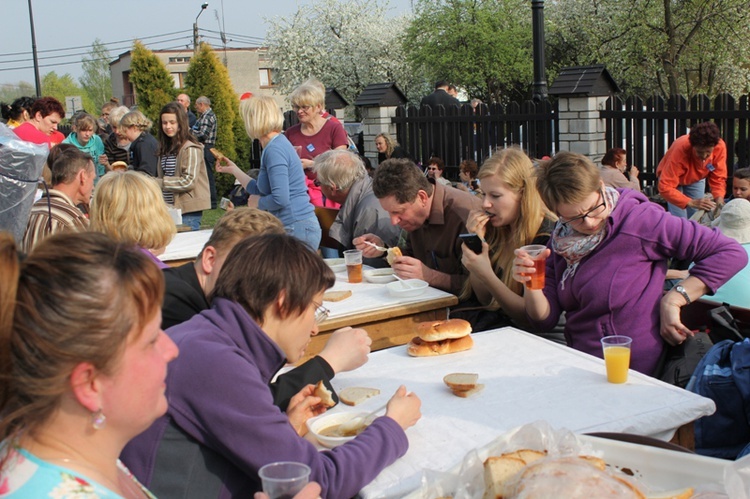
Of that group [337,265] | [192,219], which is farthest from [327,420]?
[192,219]

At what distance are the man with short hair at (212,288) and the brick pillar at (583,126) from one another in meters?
7.36

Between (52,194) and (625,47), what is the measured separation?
1837 centimetres

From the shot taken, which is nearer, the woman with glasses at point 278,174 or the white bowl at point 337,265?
the white bowl at point 337,265

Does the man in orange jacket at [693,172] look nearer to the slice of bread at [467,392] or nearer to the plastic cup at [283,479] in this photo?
the slice of bread at [467,392]

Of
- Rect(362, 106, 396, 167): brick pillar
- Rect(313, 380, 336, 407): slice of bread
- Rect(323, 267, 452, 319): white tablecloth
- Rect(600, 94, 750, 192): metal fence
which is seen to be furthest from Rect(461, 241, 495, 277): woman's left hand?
Rect(362, 106, 396, 167): brick pillar

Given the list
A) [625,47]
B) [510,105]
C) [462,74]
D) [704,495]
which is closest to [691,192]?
[510,105]

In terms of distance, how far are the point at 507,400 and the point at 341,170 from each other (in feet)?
11.4

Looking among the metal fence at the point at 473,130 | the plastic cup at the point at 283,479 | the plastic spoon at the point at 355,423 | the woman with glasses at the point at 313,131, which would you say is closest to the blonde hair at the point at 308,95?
the woman with glasses at the point at 313,131

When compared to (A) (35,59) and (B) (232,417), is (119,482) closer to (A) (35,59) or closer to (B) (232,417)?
(B) (232,417)

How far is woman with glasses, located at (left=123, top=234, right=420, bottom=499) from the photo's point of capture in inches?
69.1

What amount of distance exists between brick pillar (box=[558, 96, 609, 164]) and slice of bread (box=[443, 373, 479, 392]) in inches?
301

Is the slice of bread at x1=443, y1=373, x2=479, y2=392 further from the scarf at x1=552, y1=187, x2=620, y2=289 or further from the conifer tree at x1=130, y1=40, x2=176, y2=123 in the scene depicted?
the conifer tree at x1=130, y1=40, x2=176, y2=123

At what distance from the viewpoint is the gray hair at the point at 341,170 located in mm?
5598

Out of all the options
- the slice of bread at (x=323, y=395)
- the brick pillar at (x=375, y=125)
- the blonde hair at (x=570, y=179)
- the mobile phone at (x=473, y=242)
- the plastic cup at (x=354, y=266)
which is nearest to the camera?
the slice of bread at (x=323, y=395)
